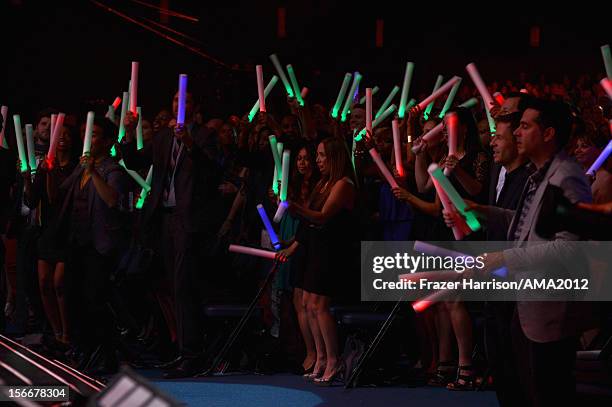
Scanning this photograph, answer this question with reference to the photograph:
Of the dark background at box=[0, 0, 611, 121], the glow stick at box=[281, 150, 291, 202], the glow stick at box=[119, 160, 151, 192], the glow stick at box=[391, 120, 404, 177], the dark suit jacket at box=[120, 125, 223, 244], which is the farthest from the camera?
the dark background at box=[0, 0, 611, 121]

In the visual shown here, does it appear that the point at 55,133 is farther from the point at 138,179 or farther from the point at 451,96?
the point at 451,96

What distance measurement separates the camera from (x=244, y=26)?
12.8 m

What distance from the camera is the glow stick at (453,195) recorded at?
3.59 meters

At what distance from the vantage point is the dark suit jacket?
6852 millimetres

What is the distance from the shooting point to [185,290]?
6.89 m

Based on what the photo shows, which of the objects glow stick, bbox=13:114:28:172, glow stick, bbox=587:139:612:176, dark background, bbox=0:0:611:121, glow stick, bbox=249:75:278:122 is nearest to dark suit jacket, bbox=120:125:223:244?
glow stick, bbox=249:75:278:122

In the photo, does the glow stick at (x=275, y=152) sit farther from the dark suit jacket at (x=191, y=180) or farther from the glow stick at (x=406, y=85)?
the glow stick at (x=406, y=85)

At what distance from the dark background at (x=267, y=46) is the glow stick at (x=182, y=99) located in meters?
2.17

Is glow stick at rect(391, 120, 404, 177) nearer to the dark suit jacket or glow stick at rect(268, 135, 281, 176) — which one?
glow stick at rect(268, 135, 281, 176)

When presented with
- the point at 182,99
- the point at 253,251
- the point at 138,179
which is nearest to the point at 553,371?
the point at 253,251

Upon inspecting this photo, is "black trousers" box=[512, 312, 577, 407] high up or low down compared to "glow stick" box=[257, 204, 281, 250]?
down

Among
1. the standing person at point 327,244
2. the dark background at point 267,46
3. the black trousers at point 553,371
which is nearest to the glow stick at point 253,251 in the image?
the standing person at point 327,244

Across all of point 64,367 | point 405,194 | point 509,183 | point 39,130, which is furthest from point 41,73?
point 64,367

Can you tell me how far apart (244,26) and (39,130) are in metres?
5.28
